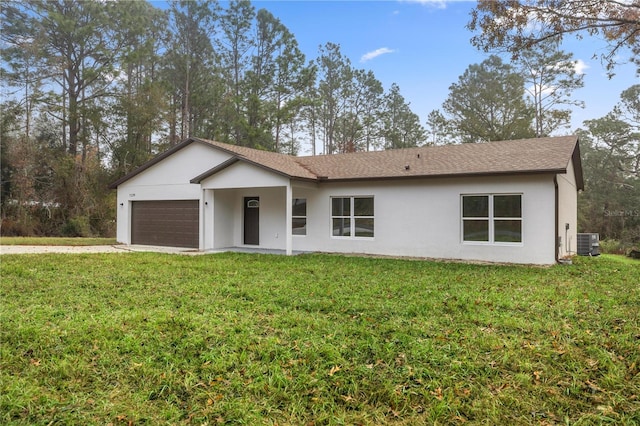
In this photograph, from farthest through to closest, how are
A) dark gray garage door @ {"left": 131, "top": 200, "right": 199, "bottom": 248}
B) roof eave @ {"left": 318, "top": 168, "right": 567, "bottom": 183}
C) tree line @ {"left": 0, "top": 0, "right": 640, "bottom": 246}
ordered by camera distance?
tree line @ {"left": 0, "top": 0, "right": 640, "bottom": 246} → dark gray garage door @ {"left": 131, "top": 200, "right": 199, "bottom": 248} → roof eave @ {"left": 318, "top": 168, "right": 567, "bottom": 183}

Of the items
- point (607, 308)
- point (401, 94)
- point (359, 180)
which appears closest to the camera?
point (607, 308)

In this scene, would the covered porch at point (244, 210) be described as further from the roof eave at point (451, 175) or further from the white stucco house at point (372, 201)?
the roof eave at point (451, 175)

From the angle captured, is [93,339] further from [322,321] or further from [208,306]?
[322,321]

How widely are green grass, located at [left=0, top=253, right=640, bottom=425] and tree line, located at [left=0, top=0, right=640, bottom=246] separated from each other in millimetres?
19110

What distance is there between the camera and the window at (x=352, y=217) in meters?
13.6

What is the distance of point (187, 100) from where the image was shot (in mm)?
27750

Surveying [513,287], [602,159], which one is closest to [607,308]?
[513,287]

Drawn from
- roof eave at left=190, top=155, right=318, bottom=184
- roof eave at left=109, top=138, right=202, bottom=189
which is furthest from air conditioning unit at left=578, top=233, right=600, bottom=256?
roof eave at left=109, top=138, right=202, bottom=189

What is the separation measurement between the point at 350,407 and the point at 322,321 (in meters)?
1.98

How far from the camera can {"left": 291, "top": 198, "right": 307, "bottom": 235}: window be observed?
1473 cm

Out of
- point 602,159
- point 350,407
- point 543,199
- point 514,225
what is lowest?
point 350,407

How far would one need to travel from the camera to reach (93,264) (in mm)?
10062

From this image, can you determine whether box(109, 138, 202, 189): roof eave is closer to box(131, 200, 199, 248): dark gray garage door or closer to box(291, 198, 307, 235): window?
box(131, 200, 199, 248): dark gray garage door

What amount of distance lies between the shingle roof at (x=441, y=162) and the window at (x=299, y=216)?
1219 mm
